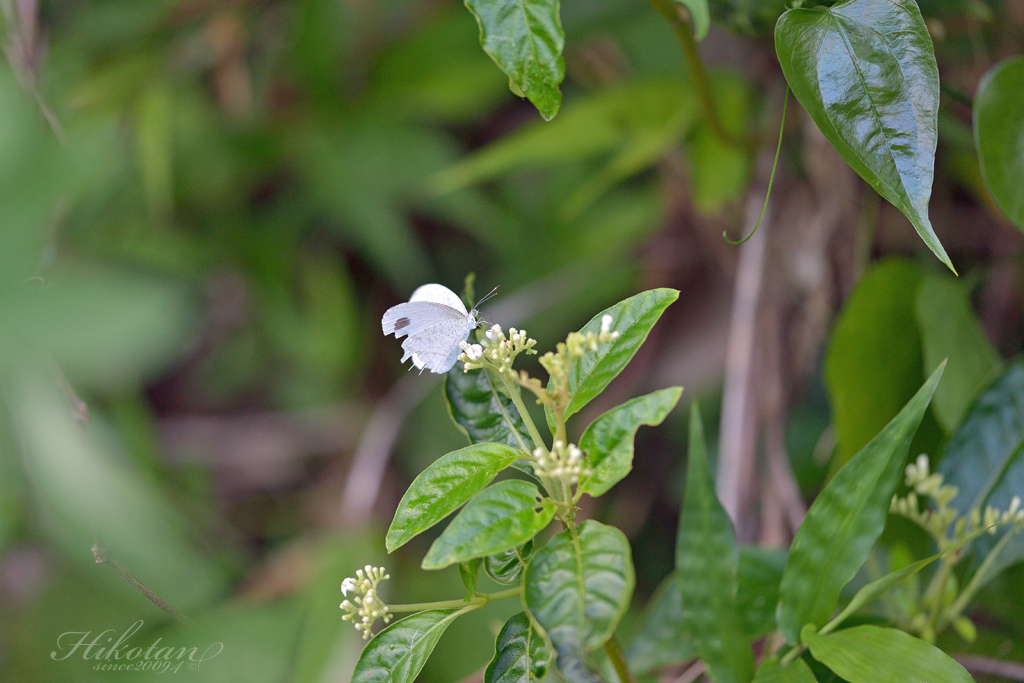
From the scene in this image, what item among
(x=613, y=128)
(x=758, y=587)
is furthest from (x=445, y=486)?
(x=613, y=128)

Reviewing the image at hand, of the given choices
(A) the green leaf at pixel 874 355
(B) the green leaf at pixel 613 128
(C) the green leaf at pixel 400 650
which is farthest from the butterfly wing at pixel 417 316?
(B) the green leaf at pixel 613 128

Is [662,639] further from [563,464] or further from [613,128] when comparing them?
[613,128]

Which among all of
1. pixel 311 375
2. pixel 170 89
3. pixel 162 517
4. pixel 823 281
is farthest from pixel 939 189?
pixel 170 89

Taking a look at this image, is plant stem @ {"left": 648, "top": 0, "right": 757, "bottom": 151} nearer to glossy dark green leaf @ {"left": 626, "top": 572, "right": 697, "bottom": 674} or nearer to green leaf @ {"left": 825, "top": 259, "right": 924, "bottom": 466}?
green leaf @ {"left": 825, "top": 259, "right": 924, "bottom": 466}

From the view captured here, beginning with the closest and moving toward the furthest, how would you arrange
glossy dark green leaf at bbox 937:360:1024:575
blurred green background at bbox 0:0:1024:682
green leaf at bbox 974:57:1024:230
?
green leaf at bbox 974:57:1024:230 < glossy dark green leaf at bbox 937:360:1024:575 < blurred green background at bbox 0:0:1024:682

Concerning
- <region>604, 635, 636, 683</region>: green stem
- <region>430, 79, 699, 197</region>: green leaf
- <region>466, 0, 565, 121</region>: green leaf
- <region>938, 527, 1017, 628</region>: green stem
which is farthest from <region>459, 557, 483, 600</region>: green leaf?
<region>430, 79, 699, 197</region>: green leaf

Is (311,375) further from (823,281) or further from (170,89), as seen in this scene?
(823,281)
